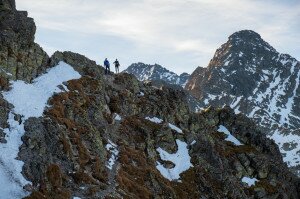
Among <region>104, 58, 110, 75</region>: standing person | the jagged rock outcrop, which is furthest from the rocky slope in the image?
the jagged rock outcrop

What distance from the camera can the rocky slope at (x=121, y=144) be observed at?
161ft

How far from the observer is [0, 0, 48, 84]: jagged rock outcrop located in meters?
62.9

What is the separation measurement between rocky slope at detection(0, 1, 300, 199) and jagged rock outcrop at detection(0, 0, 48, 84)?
1518 mm

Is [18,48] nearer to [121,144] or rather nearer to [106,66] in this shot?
[121,144]

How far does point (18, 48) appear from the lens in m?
66.6

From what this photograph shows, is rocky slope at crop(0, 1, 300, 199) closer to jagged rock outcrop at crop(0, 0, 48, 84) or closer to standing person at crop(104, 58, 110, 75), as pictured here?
standing person at crop(104, 58, 110, 75)

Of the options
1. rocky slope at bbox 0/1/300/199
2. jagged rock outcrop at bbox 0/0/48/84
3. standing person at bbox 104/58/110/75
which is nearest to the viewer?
→ rocky slope at bbox 0/1/300/199

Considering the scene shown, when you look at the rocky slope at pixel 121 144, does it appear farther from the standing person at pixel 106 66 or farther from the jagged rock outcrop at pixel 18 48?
the jagged rock outcrop at pixel 18 48

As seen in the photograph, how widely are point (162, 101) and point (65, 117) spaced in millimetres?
33989

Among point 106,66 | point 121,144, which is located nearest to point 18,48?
point 121,144

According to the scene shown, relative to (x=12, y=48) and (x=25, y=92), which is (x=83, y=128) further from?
(x=12, y=48)

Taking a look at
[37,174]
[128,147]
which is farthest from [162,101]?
[37,174]

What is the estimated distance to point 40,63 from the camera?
229 feet

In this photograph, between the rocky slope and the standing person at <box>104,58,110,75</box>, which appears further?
the standing person at <box>104,58,110,75</box>
